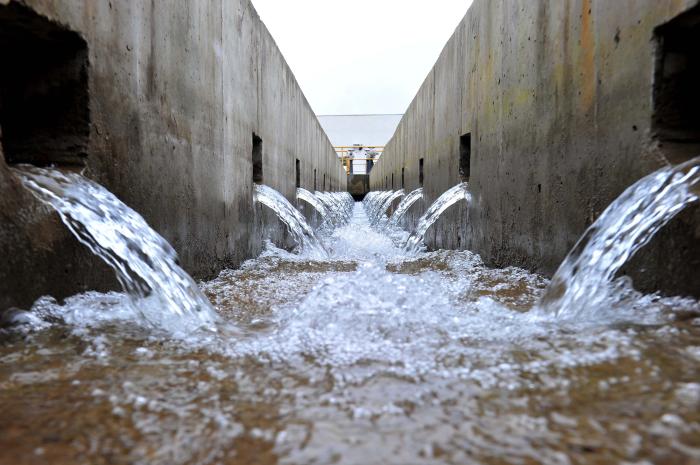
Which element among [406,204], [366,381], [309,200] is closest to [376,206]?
[406,204]

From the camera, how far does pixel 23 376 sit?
1.51 metres

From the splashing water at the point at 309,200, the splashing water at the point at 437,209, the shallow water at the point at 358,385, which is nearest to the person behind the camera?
the shallow water at the point at 358,385

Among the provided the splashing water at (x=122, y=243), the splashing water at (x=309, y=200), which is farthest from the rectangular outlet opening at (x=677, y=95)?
the splashing water at (x=309, y=200)

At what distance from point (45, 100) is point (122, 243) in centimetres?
79

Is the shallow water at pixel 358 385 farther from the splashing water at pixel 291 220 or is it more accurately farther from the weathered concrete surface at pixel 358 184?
the weathered concrete surface at pixel 358 184

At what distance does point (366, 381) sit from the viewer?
4.92 ft

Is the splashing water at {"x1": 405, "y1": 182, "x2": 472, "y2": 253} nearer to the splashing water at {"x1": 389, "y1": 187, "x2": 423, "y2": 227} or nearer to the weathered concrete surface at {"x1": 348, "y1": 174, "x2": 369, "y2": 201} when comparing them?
the splashing water at {"x1": 389, "y1": 187, "x2": 423, "y2": 227}

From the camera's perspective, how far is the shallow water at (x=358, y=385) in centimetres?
108

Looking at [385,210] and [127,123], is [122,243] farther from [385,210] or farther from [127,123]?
[385,210]

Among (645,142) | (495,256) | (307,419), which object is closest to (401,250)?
(495,256)

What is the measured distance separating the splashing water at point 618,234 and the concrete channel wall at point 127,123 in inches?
86.4

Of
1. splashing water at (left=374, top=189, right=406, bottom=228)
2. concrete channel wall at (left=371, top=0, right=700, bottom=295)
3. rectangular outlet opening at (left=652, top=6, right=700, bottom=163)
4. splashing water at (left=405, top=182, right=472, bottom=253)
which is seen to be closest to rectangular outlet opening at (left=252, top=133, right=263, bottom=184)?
splashing water at (left=405, top=182, right=472, bottom=253)

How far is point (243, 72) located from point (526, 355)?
4.35m

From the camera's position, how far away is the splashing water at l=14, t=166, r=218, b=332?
213cm
